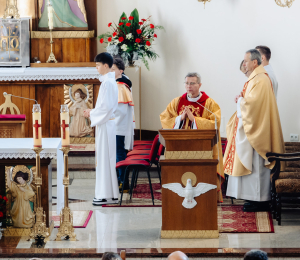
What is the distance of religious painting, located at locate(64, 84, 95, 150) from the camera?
8953 millimetres

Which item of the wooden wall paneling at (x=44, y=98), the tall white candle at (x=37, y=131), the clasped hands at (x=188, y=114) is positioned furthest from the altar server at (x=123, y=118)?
the tall white candle at (x=37, y=131)

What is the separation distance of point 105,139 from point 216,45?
137 inches

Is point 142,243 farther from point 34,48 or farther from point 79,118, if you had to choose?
point 34,48

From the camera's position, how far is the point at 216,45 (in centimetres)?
864

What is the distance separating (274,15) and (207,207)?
417 centimetres

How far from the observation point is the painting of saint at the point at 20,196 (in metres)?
4.73

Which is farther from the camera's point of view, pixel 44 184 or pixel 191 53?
pixel 191 53

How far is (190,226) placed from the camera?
466cm

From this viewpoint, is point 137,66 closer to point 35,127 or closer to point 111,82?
point 111,82

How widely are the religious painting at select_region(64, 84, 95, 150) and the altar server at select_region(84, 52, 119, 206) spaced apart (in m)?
2.91

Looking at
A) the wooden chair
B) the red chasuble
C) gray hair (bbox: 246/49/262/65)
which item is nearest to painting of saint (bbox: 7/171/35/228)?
the red chasuble

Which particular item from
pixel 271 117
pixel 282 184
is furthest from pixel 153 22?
pixel 282 184

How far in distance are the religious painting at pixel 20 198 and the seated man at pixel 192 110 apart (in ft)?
5.56

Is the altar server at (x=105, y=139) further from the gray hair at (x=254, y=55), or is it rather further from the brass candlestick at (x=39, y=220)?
the gray hair at (x=254, y=55)
